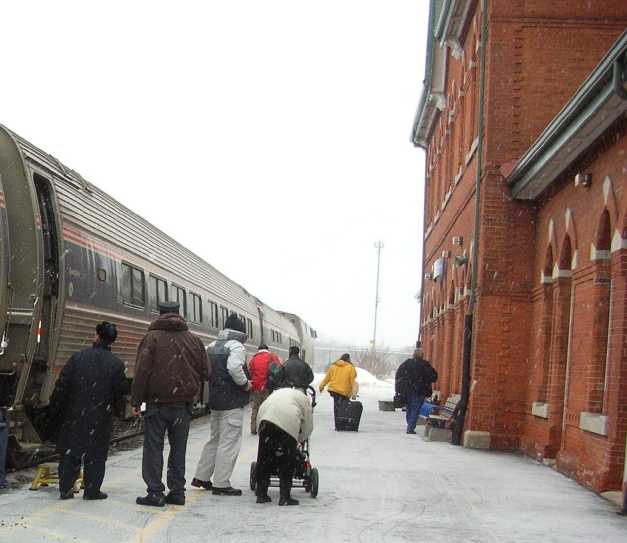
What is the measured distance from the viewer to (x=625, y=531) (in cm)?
891

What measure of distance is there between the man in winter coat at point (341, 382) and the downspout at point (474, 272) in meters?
2.59

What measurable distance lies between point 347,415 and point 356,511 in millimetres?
10276

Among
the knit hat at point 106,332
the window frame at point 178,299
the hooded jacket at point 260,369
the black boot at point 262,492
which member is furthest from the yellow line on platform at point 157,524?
the window frame at point 178,299

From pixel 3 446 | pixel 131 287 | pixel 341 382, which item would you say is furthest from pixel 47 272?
pixel 341 382

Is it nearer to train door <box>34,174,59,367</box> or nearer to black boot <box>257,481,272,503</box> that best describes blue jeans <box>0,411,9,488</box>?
train door <box>34,174,59,367</box>

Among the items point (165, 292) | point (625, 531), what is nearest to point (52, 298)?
point (625, 531)

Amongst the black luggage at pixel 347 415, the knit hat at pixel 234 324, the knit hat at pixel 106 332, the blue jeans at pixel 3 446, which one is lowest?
the black luggage at pixel 347 415

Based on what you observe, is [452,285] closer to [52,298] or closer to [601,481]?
[601,481]

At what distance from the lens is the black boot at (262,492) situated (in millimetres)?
9297

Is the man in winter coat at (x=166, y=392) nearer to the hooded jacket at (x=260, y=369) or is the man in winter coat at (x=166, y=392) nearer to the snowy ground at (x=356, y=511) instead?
the snowy ground at (x=356, y=511)

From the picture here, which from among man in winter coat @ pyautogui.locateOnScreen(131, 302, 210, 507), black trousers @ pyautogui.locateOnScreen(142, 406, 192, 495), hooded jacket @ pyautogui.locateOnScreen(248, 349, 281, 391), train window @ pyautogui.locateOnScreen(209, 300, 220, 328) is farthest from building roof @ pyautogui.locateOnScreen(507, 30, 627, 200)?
train window @ pyautogui.locateOnScreen(209, 300, 220, 328)

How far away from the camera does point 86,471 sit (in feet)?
29.4

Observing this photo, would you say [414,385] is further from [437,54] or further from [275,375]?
[437,54]

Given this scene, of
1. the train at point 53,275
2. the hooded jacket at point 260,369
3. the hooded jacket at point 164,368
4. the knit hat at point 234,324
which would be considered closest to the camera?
the hooded jacket at point 164,368
